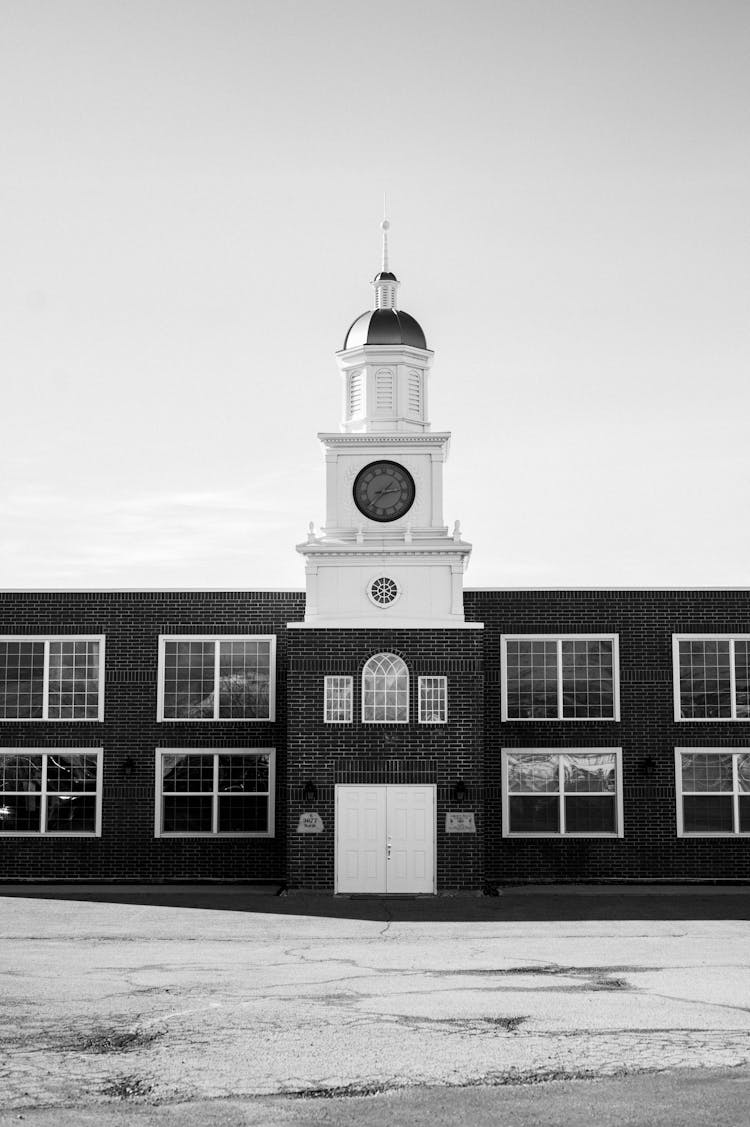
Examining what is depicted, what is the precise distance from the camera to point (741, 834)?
28984 millimetres

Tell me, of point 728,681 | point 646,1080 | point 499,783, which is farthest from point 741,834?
point 646,1080

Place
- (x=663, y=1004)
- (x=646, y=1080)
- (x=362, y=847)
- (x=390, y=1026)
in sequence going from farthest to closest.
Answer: (x=362, y=847), (x=663, y=1004), (x=390, y=1026), (x=646, y=1080)

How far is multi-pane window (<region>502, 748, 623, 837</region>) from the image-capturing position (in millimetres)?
29078

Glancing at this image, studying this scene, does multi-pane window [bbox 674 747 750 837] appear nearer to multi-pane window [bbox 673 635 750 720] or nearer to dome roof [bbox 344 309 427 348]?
multi-pane window [bbox 673 635 750 720]

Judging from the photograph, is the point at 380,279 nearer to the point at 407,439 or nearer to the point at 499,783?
the point at 407,439

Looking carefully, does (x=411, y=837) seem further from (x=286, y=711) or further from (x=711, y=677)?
(x=711, y=677)

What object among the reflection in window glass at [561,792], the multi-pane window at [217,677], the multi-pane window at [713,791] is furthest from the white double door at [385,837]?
A: the multi-pane window at [713,791]

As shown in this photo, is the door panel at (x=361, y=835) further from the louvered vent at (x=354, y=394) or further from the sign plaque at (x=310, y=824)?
the louvered vent at (x=354, y=394)

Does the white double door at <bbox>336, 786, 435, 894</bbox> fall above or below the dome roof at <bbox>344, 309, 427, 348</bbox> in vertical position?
below

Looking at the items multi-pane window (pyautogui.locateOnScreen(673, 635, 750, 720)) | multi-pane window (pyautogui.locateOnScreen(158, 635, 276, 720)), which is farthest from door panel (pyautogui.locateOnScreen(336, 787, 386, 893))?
multi-pane window (pyautogui.locateOnScreen(673, 635, 750, 720))

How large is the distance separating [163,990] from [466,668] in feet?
43.9

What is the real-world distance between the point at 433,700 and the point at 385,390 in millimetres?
7041

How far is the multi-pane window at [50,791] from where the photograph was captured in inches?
1147

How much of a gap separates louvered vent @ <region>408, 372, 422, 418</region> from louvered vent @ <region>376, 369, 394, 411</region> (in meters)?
0.41
